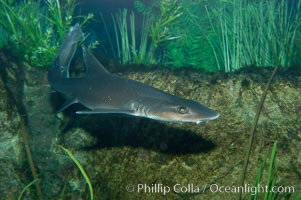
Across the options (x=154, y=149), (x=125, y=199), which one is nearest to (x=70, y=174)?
(x=125, y=199)

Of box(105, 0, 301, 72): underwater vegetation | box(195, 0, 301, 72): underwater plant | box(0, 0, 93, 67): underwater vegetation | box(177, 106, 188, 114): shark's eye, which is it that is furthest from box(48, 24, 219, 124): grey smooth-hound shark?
box(195, 0, 301, 72): underwater plant

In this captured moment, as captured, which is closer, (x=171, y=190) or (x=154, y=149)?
(x=171, y=190)

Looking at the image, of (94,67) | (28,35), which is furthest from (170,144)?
(28,35)

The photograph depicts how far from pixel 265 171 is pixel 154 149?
1.78 metres

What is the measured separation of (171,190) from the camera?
13.5 ft

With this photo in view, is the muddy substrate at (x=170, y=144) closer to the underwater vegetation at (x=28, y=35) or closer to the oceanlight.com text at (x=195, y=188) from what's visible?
the oceanlight.com text at (x=195, y=188)

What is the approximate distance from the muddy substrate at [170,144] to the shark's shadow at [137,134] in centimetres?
2

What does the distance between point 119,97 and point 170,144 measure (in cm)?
120

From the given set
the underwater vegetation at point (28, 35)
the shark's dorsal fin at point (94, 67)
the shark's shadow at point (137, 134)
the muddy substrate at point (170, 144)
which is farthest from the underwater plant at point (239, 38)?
the underwater vegetation at point (28, 35)

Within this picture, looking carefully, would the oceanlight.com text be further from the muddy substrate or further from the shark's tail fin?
the shark's tail fin

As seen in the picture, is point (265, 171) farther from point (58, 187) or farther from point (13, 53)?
point (13, 53)

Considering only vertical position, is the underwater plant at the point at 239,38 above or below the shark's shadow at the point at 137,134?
above

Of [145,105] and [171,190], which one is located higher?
[145,105]

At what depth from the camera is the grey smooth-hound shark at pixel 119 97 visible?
11.2 ft
